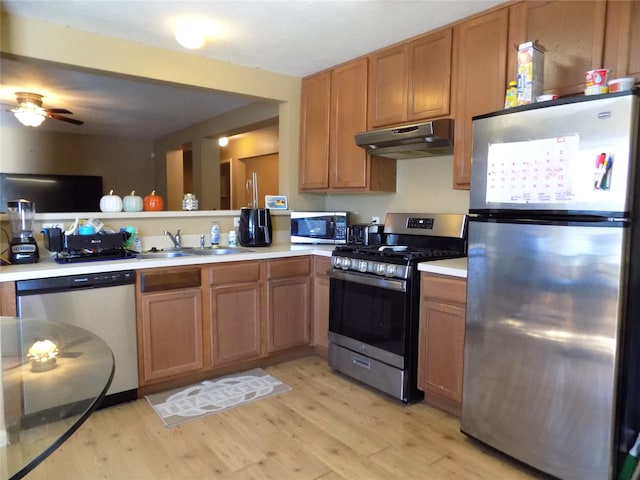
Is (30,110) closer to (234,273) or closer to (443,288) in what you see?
(234,273)

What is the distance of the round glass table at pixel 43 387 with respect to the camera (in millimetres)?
878

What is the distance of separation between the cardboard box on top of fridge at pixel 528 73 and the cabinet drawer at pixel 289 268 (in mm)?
1901

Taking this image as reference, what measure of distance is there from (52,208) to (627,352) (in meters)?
7.62

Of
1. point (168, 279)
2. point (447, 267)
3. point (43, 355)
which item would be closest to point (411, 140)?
point (447, 267)

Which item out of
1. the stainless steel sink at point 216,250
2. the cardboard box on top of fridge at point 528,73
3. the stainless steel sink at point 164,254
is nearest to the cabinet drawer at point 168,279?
the stainless steel sink at point 164,254

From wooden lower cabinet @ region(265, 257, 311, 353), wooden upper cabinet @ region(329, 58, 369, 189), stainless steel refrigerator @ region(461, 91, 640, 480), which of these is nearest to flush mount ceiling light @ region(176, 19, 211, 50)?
→ wooden upper cabinet @ region(329, 58, 369, 189)

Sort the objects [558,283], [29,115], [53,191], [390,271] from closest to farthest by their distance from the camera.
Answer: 1. [558,283]
2. [390,271]
3. [29,115]
4. [53,191]

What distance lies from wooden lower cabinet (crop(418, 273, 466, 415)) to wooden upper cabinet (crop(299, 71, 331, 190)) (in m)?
1.55

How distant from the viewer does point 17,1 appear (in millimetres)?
2406

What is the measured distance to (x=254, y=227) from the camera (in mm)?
3533

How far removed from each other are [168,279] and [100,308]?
1.38 feet

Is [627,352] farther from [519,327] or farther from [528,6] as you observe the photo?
[528,6]

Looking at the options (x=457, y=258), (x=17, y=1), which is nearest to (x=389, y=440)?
(x=457, y=258)

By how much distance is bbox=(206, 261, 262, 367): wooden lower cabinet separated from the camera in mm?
2951
